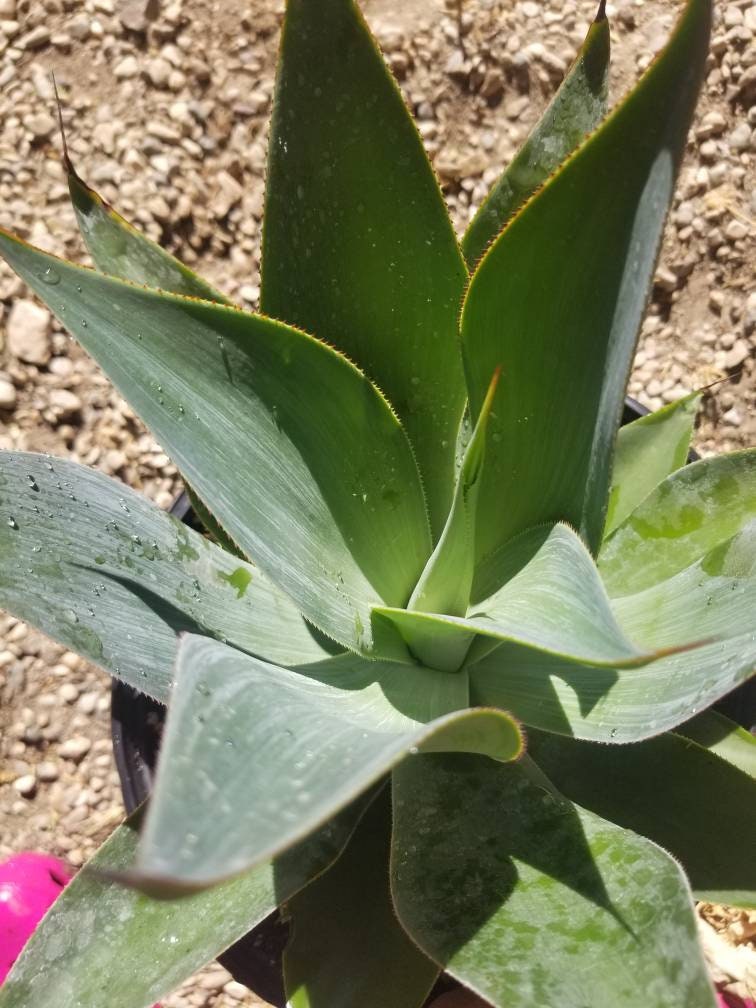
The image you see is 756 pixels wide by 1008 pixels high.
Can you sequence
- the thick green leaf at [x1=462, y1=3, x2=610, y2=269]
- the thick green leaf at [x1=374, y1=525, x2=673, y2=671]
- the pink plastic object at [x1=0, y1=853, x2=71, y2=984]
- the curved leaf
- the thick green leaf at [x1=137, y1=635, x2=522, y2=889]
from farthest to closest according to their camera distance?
1. the pink plastic object at [x1=0, y1=853, x2=71, y2=984]
2. the thick green leaf at [x1=462, y1=3, x2=610, y2=269]
3. the curved leaf
4. the thick green leaf at [x1=374, y1=525, x2=673, y2=671]
5. the thick green leaf at [x1=137, y1=635, x2=522, y2=889]

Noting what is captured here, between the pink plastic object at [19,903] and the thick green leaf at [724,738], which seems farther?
the pink plastic object at [19,903]

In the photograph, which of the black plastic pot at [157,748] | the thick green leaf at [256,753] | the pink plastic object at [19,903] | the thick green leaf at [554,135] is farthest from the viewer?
the pink plastic object at [19,903]

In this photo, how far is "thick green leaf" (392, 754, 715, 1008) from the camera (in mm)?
678

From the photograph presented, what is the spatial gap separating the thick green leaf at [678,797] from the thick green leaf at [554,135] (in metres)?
0.52

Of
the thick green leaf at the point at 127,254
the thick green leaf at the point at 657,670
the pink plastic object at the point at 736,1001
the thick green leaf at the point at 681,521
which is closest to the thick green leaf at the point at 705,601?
the thick green leaf at the point at 657,670

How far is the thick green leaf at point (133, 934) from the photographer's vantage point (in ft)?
2.66

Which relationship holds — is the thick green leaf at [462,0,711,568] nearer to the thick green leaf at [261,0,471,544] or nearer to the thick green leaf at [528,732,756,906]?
the thick green leaf at [261,0,471,544]

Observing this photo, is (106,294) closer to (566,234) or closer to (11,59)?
(566,234)

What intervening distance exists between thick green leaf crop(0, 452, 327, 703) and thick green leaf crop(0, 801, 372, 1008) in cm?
21

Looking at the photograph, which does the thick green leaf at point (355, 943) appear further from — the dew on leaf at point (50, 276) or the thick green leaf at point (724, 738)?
the dew on leaf at point (50, 276)

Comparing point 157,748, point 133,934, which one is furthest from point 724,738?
point 157,748

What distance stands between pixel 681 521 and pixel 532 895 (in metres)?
0.44

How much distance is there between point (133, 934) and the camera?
852 millimetres

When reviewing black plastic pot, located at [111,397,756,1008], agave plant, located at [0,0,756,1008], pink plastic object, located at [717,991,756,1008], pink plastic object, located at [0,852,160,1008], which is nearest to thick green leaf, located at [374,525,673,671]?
agave plant, located at [0,0,756,1008]
